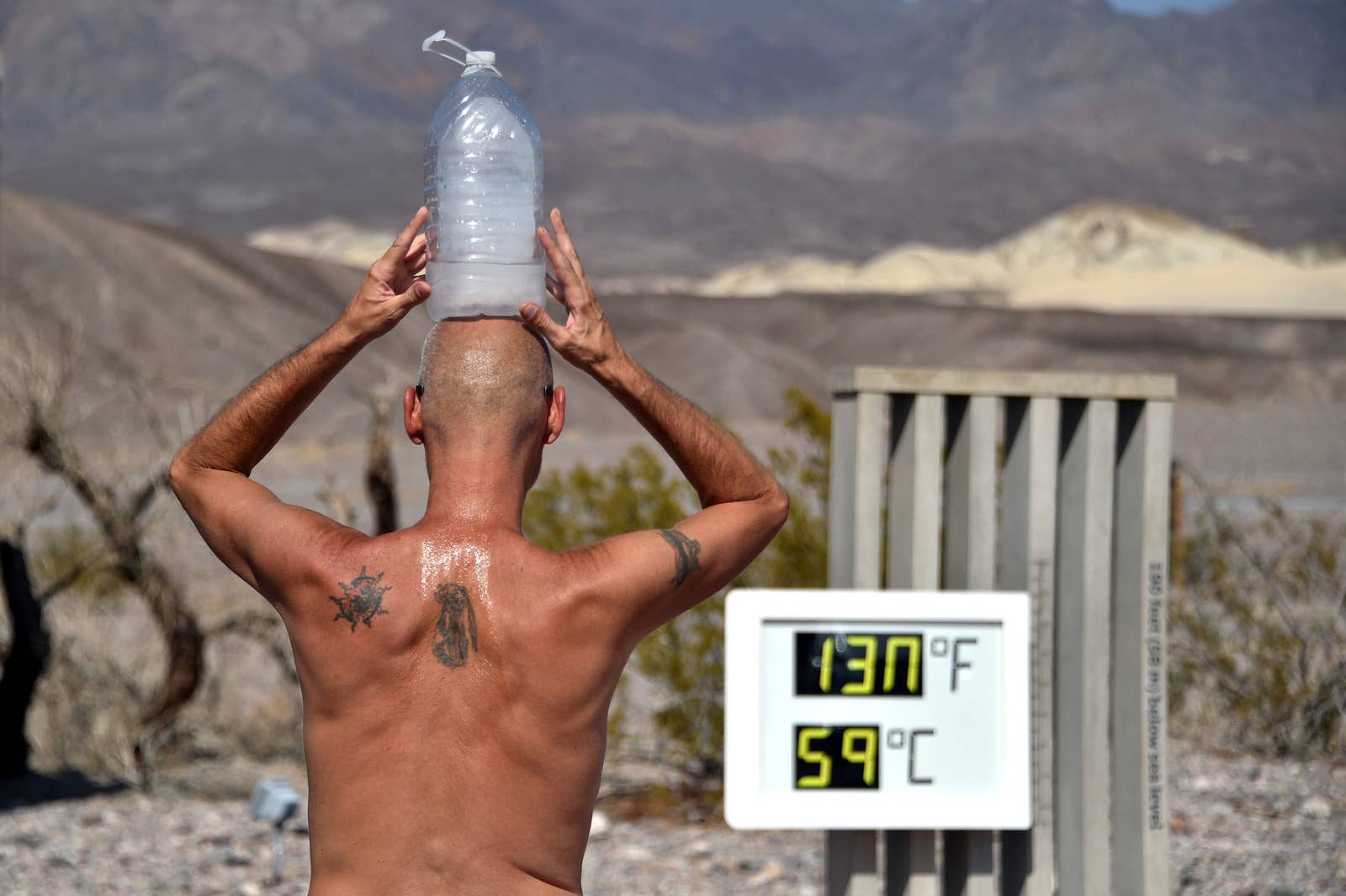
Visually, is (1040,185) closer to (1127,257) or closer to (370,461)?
(1127,257)

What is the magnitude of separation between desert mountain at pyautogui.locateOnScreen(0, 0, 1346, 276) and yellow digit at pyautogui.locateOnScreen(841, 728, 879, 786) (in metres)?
75.4

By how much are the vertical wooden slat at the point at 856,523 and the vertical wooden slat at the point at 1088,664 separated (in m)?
0.59

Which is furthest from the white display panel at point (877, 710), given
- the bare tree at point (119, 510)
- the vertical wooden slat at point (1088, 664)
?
the bare tree at point (119, 510)

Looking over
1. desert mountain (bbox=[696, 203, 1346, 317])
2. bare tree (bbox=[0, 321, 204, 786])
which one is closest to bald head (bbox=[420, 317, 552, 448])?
bare tree (bbox=[0, 321, 204, 786])

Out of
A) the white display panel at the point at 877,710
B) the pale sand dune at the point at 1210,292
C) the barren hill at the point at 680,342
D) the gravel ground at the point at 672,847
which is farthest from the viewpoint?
the pale sand dune at the point at 1210,292

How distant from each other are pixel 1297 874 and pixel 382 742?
195 inches

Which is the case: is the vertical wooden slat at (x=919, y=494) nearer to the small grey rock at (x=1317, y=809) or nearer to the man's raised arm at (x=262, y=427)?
the man's raised arm at (x=262, y=427)

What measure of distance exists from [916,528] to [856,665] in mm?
467

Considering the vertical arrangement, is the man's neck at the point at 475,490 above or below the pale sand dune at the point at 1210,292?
below

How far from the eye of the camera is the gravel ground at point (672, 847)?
652cm

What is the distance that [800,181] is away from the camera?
10156 cm

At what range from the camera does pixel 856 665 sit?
175 inches

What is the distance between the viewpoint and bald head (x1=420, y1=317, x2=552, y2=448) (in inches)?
105

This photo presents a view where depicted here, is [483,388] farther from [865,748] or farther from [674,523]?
[674,523]
